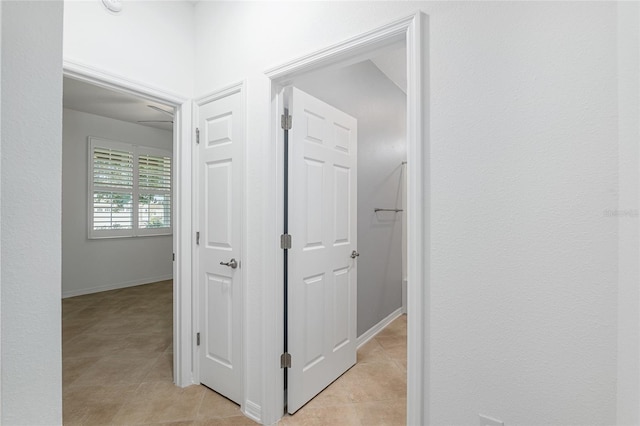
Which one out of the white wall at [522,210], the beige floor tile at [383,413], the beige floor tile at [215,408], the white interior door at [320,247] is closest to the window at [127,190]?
the beige floor tile at [215,408]

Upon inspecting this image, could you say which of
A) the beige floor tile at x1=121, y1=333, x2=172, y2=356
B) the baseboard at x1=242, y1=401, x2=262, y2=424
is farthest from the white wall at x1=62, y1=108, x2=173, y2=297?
the baseboard at x1=242, y1=401, x2=262, y2=424

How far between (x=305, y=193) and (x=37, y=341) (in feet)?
5.02

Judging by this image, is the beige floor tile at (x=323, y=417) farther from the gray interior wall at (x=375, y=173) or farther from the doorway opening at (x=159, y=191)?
the gray interior wall at (x=375, y=173)

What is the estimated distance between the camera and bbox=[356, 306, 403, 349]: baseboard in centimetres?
298

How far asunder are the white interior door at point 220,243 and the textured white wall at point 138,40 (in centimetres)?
32

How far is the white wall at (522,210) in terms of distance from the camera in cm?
100

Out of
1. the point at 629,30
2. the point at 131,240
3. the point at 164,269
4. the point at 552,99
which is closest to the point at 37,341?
the point at 552,99

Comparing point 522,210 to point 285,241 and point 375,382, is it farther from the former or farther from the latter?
point 375,382

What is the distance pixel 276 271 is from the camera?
73.5 inches

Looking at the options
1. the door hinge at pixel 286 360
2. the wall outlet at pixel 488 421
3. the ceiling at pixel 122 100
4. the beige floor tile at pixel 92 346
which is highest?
the ceiling at pixel 122 100

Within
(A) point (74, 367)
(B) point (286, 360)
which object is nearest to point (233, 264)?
(B) point (286, 360)

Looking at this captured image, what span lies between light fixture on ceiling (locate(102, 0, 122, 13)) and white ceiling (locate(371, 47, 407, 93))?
6.49 feet

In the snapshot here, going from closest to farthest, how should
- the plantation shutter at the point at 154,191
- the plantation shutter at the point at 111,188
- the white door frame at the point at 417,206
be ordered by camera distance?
1. the white door frame at the point at 417,206
2. the plantation shutter at the point at 111,188
3. the plantation shutter at the point at 154,191

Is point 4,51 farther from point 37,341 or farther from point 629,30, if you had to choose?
point 629,30
